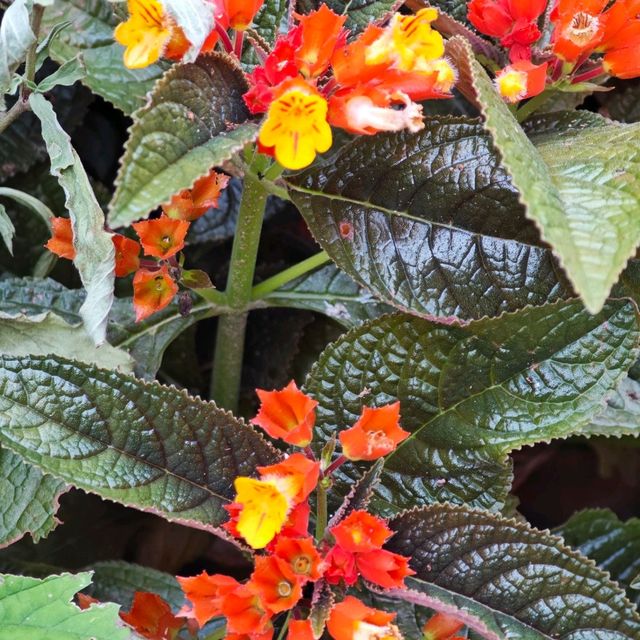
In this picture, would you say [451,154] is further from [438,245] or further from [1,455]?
[1,455]

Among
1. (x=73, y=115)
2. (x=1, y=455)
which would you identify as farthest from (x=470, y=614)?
(x=73, y=115)

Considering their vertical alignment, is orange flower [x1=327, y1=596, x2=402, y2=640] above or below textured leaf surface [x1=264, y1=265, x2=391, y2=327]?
below

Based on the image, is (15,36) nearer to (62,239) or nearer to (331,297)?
(62,239)

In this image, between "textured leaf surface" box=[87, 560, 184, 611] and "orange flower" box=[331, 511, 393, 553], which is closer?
"orange flower" box=[331, 511, 393, 553]

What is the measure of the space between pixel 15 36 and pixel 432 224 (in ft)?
1.02

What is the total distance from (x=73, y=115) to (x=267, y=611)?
0.56 meters

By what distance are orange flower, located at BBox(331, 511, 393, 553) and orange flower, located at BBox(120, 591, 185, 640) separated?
18 cm

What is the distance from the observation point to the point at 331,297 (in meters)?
0.79

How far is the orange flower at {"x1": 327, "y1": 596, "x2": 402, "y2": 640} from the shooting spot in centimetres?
52

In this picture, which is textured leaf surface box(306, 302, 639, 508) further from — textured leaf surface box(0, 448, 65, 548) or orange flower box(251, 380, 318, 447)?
textured leaf surface box(0, 448, 65, 548)

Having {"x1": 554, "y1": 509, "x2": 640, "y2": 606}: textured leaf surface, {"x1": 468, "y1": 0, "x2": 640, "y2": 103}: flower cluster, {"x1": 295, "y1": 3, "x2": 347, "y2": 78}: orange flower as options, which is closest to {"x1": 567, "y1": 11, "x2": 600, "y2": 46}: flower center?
{"x1": 468, "y1": 0, "x2": 640, "y2": 103}: flower cluster

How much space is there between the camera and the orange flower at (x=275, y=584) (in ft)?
1.72

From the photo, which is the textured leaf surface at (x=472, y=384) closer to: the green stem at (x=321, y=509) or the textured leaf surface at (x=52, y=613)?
the green stem at (x=321, y=509)

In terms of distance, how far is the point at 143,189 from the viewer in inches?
19.1
